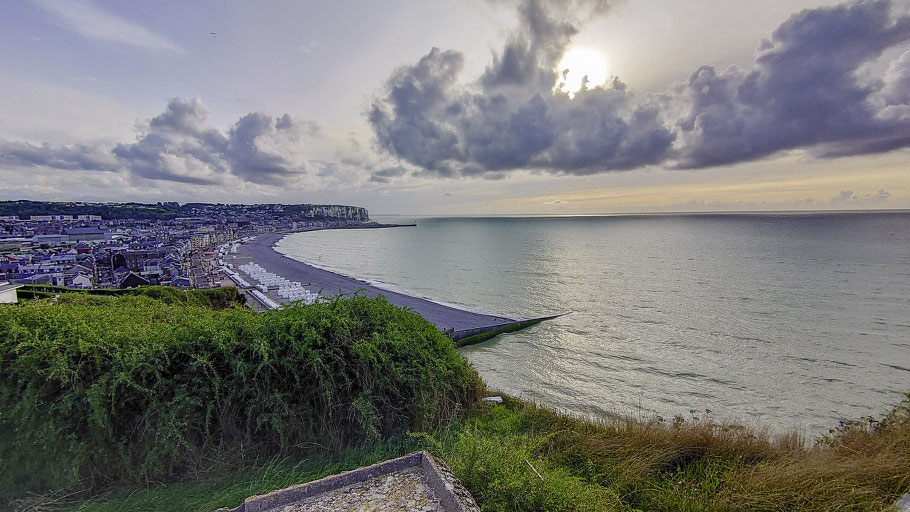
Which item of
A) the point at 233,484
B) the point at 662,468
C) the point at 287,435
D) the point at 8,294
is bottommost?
the point at 662,468

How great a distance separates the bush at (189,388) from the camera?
368 cm

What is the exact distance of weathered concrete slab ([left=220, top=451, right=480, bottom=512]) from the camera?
3.20 m

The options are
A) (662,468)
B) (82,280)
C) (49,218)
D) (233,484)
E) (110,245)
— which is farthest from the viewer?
(49,218)

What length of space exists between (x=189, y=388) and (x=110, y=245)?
72415 millimetres

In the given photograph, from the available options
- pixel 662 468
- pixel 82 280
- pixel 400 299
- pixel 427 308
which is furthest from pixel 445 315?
pixel 82 280

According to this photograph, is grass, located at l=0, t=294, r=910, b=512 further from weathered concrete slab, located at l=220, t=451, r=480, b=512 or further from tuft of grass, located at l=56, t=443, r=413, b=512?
weathered concrete slab, located at l=220, t=451, r=480, b=512

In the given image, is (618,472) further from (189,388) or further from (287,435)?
(189,388)

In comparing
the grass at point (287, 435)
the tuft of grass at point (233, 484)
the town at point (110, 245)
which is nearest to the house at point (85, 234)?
the town at point (110, 245)

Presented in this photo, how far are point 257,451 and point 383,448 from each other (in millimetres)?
1600

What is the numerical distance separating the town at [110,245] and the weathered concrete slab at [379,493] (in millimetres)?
30917

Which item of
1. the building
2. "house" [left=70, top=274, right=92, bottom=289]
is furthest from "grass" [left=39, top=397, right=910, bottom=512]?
the building

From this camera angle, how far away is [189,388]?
4.26 meters

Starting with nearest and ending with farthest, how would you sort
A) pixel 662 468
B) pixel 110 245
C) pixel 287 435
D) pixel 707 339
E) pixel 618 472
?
pixel 287 435 < pixel 618 472 < pixel 662 468 < pixel 707 339 < pixel 110 245

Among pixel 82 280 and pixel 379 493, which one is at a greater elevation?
pixel 379 493
